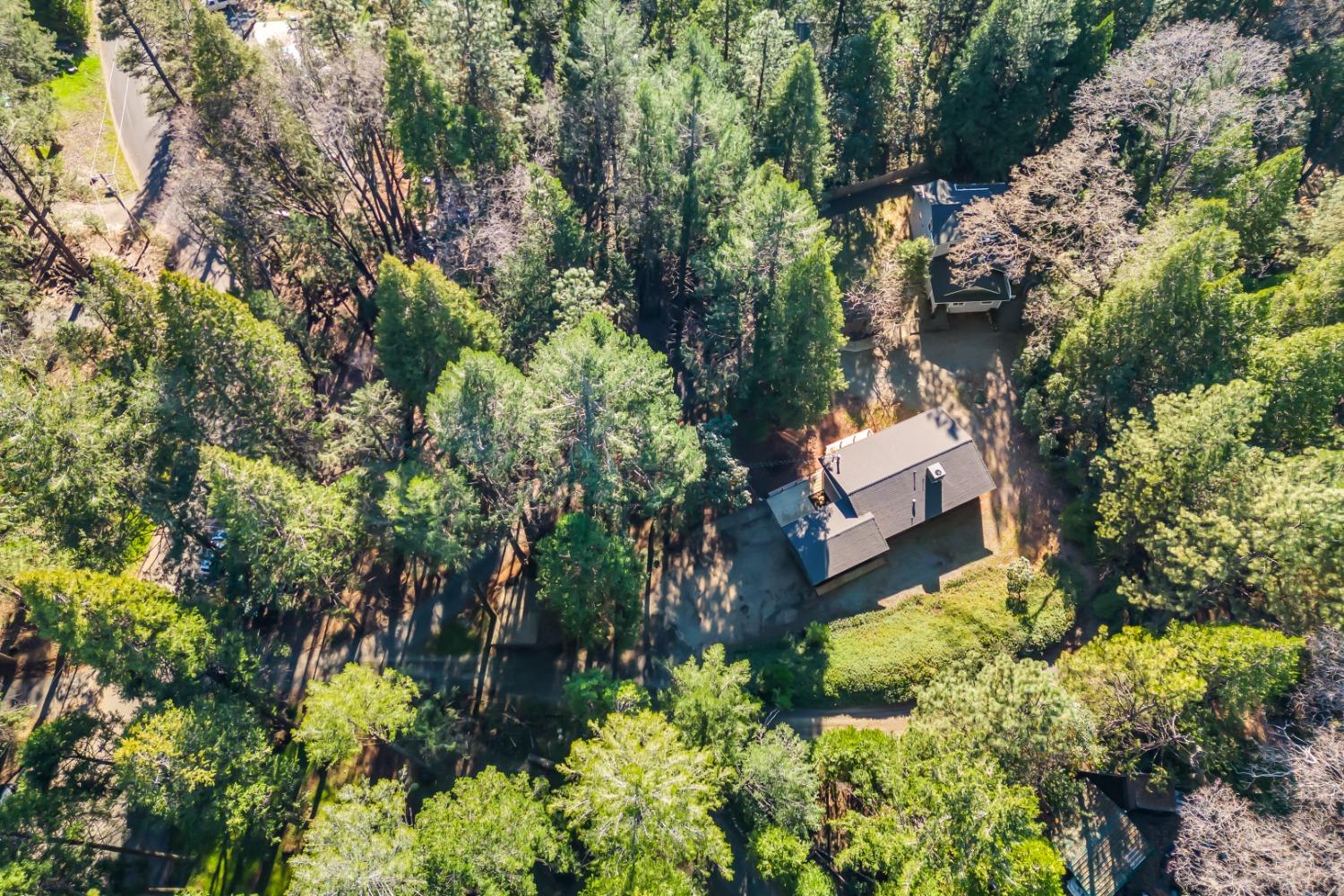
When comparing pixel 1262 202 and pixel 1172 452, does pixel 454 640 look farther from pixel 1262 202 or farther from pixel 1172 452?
pixel 1262 202

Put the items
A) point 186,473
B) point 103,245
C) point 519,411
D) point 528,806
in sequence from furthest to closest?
point 103,245, point 186,473, point 519,411, point 528,806

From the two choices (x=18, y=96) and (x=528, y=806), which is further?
(x=18, y=96)

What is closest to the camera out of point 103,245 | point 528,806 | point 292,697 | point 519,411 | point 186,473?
point 528,806

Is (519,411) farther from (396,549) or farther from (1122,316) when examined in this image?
(1122,316)

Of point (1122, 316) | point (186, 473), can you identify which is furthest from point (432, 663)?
point (1122, 316)

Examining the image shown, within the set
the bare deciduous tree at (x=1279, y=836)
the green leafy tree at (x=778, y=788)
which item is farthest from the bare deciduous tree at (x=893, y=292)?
the bare deciduous tree at (x=1279, y=836)

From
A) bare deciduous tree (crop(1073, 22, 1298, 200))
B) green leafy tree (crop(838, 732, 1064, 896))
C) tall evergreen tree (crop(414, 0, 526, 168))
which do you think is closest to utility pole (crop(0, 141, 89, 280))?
tall evergreen tree (crop(414, 0, 526, 168))
